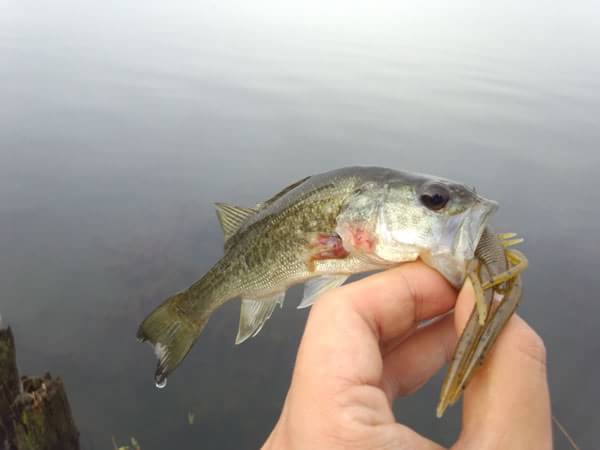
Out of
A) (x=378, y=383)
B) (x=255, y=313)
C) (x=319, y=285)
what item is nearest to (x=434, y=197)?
(x=319, y=285)

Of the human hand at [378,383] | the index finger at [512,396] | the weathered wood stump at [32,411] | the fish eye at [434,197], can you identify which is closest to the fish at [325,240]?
the fish eye at [434,197]

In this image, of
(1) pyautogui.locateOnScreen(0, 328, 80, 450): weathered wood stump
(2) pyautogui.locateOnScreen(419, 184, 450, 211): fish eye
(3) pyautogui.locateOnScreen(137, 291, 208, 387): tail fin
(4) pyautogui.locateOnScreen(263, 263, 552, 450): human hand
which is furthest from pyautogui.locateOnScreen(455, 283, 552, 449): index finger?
(1) pyautogui.locateOnScreen(0, 328, 80, 450): weathered wood stump

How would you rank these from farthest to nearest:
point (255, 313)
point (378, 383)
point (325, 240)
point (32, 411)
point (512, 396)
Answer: point (32, 411)
point (255, 313)
point (325, 240)
point (378, 383)
point (512, 396)

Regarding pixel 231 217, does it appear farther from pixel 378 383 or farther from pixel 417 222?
pixel 378 383

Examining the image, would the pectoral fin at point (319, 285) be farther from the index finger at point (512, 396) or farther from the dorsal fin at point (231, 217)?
the index finger at point (512, 396)

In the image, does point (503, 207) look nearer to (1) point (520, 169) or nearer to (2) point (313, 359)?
(1) point (520, 169)

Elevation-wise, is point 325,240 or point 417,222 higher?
point 417,222

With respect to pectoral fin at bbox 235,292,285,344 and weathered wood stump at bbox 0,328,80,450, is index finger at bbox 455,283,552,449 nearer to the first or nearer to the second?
pectoral fin at bbox 235,292,285,344
